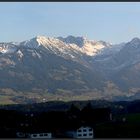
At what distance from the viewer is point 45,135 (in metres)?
35.0

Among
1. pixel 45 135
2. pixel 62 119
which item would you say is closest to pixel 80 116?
pixel 62 119

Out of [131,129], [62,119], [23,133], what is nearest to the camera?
[23,133]

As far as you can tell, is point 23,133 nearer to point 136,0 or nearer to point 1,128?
point 1,128

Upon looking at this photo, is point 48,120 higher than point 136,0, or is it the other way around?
point 136,0

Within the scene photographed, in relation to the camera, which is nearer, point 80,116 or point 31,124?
point 31,124

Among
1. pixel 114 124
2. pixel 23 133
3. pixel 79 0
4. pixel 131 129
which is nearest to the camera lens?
pixel 79 0

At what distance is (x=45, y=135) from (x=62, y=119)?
7.17 metres

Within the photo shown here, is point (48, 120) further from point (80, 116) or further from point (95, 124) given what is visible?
point (95, 124)

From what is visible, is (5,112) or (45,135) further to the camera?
(5,112)

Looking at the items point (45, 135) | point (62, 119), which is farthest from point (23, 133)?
point (62, 119)

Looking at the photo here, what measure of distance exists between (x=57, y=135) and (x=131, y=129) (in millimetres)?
12500

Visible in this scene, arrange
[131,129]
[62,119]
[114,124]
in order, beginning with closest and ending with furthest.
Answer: [62,119] < [131,129] < [114,124]

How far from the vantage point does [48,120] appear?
133 ft

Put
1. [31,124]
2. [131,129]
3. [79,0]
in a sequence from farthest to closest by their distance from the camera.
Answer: [131,129], [31,124], [79,0]
